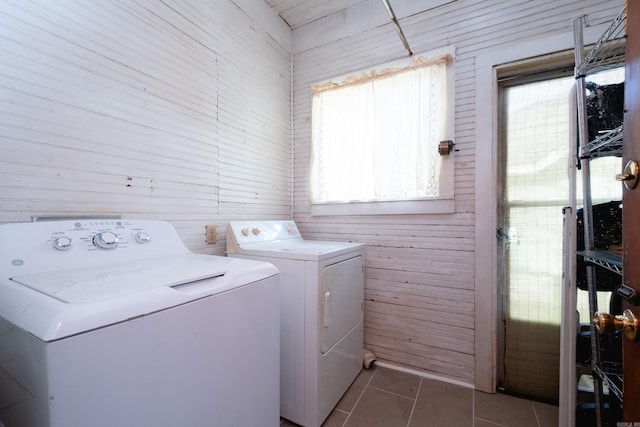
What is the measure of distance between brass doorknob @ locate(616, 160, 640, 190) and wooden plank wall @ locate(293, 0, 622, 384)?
3.98 feet

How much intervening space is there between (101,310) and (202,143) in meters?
1.27

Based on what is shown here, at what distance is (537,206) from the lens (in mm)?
1701

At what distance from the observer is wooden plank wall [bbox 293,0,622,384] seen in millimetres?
1677

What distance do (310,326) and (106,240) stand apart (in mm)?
1007

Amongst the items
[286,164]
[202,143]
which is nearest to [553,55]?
[286,164]

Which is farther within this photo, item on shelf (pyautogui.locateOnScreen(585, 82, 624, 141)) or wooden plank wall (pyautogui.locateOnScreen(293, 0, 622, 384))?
wooden plank wall (pyautogui.locateOnScreen(293, 0, 622, 384))

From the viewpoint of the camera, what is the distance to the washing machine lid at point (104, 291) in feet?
1.84

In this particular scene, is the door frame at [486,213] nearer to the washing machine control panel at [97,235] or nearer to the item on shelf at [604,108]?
the item on shelf at [604,108]

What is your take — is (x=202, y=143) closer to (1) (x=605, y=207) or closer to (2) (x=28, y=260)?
(2) (x=28, y=260)

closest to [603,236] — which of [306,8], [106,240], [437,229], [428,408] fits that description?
[437,229]

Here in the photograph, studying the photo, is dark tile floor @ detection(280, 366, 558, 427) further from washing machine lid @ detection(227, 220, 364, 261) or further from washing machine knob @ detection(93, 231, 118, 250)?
washing machine knob @ detection(93, 231, 118, 250)

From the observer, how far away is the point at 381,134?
202cm

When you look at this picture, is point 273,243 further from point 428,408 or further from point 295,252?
point 428,408

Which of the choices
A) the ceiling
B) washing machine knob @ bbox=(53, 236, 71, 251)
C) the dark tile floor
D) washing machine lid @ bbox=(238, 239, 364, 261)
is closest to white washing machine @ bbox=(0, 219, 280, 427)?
washing machine knob @ bbox=(53, 236, 71, 251)
